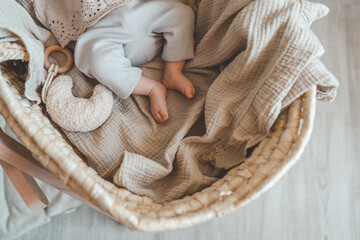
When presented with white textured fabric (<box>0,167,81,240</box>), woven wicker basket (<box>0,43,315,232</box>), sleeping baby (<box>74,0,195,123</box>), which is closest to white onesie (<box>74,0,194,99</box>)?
sleeping baby (<box>74,0,195,123</box>)

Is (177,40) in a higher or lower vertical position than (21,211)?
higher

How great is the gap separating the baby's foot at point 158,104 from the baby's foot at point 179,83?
0.04 meters

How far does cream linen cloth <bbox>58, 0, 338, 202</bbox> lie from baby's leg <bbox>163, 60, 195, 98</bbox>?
0.09 feet

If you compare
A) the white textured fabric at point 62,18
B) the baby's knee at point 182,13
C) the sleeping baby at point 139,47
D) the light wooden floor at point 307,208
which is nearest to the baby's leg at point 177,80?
the sleeping baby at point 139,47

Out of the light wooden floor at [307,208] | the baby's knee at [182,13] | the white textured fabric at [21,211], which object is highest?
the baby's knee at [182,13]

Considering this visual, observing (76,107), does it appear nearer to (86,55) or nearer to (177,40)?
(86,55)

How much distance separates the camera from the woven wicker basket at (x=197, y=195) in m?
0.54

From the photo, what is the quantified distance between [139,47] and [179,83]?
147 millimetres

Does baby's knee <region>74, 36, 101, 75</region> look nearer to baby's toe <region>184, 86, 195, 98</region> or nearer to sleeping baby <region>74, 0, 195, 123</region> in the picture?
sleeping baby <region>74, 0, 195, 123</region>

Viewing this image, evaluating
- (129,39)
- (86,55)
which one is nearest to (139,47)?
(129,39)

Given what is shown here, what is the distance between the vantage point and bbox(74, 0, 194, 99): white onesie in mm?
788

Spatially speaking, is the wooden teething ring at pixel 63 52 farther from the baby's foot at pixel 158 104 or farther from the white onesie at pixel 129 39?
the baby's foot at pixel 158 104

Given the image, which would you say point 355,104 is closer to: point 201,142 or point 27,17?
point 201,142

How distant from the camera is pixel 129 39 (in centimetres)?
83
